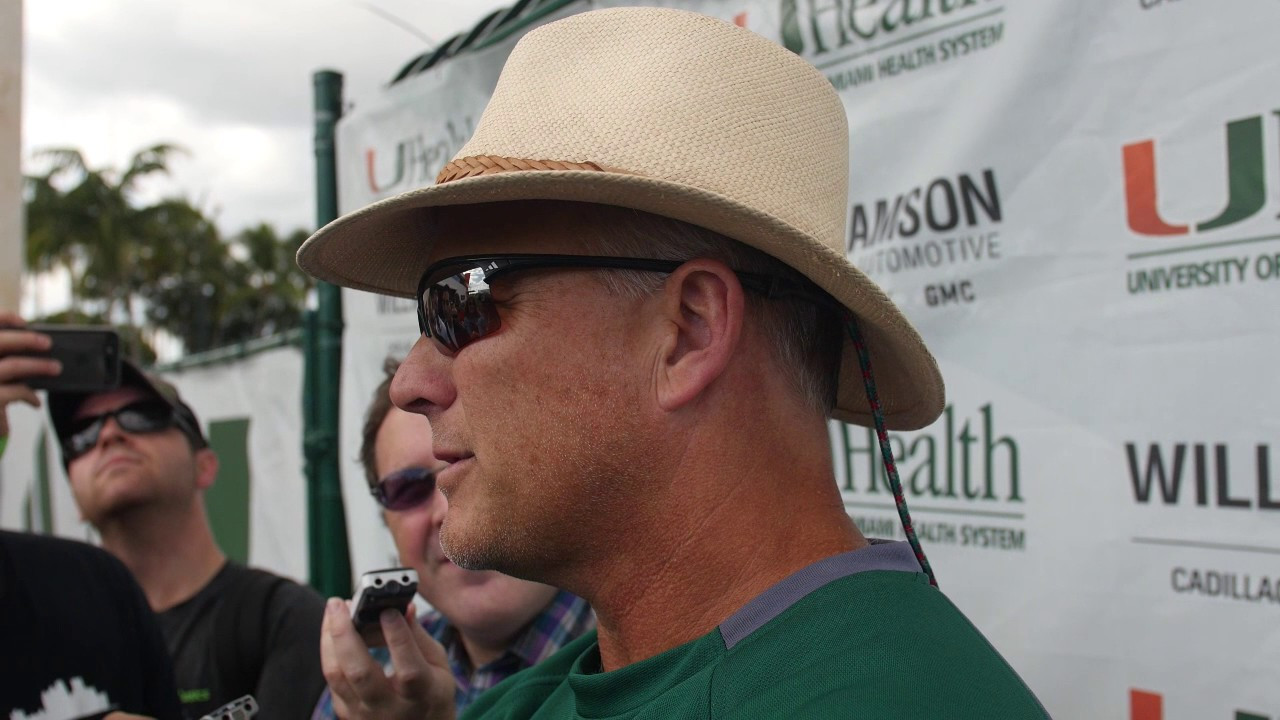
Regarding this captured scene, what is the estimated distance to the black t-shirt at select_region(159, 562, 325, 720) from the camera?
9.16 feet

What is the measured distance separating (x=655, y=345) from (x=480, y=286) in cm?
24

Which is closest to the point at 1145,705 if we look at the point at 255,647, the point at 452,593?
the point at 452,593

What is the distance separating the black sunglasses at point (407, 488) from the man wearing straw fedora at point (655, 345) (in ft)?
4.15

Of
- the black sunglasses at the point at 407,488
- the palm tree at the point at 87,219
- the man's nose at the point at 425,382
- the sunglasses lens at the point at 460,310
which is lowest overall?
the black sunglasses at the point at 407,488

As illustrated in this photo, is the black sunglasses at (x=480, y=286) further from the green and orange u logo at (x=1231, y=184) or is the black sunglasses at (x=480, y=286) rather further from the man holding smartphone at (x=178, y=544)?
the man holding smartphone at (x=178, y=544)

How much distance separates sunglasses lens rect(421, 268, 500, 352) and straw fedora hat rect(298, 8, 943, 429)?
10cm

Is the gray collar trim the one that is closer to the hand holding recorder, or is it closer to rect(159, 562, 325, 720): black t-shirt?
the hand holding recorder

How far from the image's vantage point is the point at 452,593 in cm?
254

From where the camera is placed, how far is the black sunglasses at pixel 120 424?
11.7ft

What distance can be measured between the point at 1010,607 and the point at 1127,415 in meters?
0.45

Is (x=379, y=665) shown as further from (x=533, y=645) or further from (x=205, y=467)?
(x=205, y=467)

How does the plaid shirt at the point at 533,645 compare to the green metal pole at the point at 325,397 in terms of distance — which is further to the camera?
the green metal pole at the point at 325,397

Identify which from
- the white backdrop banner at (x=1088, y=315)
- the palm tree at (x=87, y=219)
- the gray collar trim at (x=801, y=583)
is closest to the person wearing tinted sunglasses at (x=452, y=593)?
the white backdrop banner at (x=1088, y=315)

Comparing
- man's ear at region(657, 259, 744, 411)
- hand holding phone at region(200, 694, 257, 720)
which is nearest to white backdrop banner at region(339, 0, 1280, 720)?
man's ear at region(657, 259, 744, 411)
